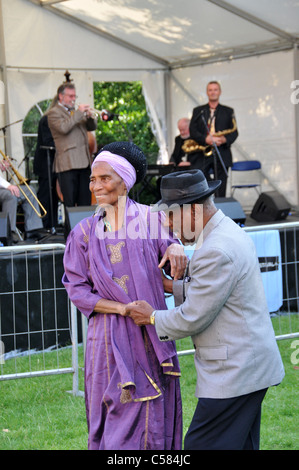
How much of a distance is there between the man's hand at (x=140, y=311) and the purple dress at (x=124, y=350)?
0.10 meters

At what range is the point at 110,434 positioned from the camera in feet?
10.4

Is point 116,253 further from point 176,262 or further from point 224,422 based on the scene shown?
point 224,422

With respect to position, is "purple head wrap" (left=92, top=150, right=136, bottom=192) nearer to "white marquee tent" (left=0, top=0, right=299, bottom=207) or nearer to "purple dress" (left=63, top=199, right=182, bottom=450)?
"purple dress" (left=63, top=199, right=182, bottom=450)

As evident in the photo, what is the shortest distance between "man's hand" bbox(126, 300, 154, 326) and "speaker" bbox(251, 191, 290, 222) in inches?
316

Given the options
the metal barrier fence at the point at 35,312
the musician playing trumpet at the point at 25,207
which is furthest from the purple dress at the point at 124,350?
the musician playing trumpet at the point at 25,207

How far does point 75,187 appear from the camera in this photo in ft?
33.6

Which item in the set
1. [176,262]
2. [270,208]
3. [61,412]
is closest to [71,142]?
[270,208]

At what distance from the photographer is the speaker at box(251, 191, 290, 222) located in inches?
430

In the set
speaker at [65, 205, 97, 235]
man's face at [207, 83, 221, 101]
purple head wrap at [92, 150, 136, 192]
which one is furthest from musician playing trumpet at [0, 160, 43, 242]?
purple head wrap at [92, 150, 136, 192]

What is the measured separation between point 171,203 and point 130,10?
32.3 feet
